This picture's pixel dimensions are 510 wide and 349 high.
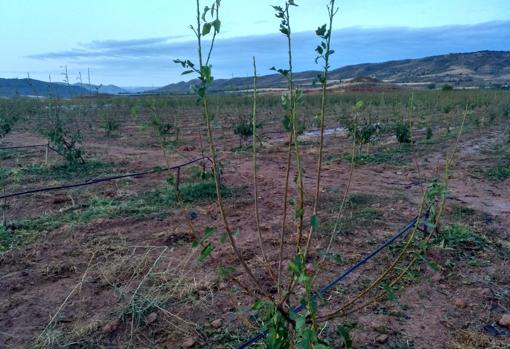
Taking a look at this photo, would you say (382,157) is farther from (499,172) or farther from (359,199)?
(359,199)

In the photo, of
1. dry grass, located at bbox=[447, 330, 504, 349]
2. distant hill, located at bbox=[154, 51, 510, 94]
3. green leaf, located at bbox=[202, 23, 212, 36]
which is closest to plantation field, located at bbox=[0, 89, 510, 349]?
dry grass, located at bbox=[447, 330, 504, 349]

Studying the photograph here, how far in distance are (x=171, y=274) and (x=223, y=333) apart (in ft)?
2.92

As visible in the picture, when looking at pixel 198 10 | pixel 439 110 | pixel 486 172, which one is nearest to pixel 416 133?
pixel 486 172

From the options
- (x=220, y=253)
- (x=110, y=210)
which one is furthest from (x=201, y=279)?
(x=110, y=210)

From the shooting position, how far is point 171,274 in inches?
138

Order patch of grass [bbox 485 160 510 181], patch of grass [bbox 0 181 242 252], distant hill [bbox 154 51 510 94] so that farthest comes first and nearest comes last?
1. distant hill [bbox 154 51 510 94]
2. patch of grass [bbox 485 160 510 181]
3. patch of grass [bbox 0 181 242 252]

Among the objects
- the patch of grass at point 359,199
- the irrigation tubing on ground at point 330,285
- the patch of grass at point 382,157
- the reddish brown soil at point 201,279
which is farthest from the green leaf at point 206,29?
the patch of grass at point 382,157

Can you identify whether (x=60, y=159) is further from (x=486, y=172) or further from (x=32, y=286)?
(x=486, y=172)

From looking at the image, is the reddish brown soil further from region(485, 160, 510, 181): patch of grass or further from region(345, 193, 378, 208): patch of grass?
region(485, 160, 510, 181): patch of grass

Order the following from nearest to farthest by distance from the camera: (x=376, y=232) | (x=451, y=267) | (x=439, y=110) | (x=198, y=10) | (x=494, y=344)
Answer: (x=198, y=10)
(x=494, y=344)
(x=451, y=267)
(x=376, y=232)
(x=439, y=110)

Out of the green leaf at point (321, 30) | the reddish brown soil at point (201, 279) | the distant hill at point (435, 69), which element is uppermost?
the distant hill at point (435, 69)

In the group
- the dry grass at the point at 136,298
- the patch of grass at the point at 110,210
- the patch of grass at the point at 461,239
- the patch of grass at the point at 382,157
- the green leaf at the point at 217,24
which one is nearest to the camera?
the green leaf at the point at 217,24

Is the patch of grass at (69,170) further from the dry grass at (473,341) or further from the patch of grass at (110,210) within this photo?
the dry grass at (473,341)

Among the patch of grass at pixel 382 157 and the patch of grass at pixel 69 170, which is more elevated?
the patch of grass at pixel 69 170
